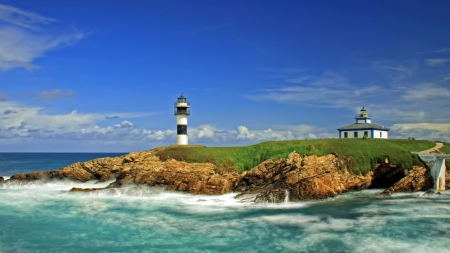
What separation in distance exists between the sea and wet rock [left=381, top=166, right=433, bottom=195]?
77 centimetres

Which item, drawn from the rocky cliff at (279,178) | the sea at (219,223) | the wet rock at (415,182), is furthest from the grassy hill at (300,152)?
the sea at (219,223)

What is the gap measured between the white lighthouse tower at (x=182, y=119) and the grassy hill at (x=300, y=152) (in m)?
7.72

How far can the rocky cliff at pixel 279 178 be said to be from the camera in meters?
28.2

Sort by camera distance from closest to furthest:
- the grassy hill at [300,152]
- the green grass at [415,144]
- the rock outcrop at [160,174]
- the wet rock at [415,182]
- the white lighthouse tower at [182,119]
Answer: the wet rock at [415,182] → the rock outcrop at [160,174] → the grassy hill at [300,152] → the green grass at [415,144] → the white lighthouse tower at [182,119]

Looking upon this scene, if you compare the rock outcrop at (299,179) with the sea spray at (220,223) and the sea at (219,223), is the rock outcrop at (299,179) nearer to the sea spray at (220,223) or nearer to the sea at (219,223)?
the sea at (219,223)

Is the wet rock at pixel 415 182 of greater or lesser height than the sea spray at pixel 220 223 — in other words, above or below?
above

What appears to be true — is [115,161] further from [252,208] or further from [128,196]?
[252,208]

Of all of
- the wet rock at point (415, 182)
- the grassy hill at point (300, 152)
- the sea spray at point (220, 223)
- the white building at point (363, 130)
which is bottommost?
the sea spray at point (220, 223)

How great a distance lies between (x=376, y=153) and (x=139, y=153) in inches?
914

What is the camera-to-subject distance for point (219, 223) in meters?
21.8

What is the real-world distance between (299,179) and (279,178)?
1.96 meters

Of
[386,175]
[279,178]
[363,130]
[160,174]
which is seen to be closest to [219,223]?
[279,178]

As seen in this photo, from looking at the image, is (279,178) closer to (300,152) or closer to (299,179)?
(299,179)

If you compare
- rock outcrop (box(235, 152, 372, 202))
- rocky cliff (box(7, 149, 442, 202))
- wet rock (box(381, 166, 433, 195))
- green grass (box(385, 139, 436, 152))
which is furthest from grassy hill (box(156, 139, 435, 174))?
green grass (box(385, 139, 436, 152))
